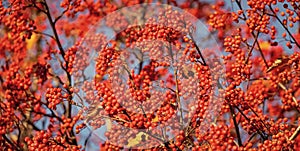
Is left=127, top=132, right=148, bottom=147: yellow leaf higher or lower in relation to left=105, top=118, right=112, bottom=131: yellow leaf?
lower

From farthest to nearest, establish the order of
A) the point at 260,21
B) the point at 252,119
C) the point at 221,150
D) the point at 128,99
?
the point at 260,21
the point at 252,119
the point at 128,99
the point at 221,150

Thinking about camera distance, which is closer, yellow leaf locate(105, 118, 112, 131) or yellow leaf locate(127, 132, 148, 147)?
yellow leaf locate(127, 132, 148, 147)

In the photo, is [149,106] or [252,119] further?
[252,119]

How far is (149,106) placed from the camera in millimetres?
6527

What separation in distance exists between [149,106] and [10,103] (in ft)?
12.0

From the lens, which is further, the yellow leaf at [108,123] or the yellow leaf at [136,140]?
the yellow leaf at [108,123]

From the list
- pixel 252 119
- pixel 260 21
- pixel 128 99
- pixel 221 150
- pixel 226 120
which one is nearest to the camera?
pixel 221 150

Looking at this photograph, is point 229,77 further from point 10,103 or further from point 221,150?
point 10,103

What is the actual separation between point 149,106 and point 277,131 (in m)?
1.78

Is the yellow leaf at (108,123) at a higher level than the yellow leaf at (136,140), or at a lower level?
higher

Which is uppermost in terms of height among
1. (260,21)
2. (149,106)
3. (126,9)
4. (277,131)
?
(126,9)

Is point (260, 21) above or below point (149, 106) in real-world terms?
above

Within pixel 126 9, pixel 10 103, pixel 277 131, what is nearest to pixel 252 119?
pixel 277 131

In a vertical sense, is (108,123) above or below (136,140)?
above
